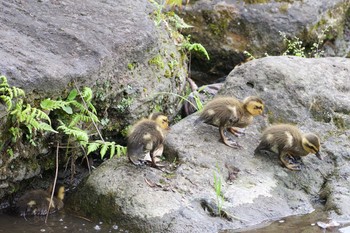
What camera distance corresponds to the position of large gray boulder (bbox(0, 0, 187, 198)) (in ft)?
21.9

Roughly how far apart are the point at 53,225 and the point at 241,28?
5.69 m

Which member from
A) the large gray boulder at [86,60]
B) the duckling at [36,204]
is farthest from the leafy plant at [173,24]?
the duckling at [36,204]

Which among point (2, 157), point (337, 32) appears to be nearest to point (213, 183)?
point (2, 157)

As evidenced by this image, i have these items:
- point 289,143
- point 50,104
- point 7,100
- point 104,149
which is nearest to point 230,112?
point 289,143

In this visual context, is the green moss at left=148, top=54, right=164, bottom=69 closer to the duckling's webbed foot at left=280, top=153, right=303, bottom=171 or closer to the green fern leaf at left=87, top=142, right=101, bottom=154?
the green fern leaf at left=87, top=142, right=101, bottom=154

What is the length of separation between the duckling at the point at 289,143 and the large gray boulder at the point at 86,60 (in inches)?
56.3

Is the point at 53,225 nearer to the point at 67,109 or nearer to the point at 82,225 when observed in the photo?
the point at 82,225

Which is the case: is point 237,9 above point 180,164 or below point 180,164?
above

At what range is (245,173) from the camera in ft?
23.7

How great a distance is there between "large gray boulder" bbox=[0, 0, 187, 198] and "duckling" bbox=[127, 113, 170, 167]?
2.21ft

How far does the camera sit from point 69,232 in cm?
647

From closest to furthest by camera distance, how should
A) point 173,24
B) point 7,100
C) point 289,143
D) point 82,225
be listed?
1. point 7,100
2. point 82,225
3. point 289,143
4. point 173,24

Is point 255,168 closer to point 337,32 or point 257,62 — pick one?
point 257,62

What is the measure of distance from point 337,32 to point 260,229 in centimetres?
616
